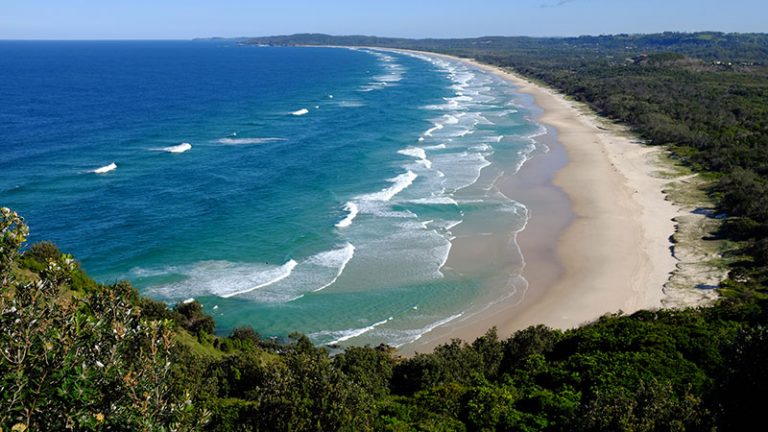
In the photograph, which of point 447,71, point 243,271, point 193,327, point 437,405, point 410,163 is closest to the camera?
point 437,405

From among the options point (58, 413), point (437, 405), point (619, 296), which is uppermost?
point (58, 413)

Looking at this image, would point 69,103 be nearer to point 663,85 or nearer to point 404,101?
point 404,101

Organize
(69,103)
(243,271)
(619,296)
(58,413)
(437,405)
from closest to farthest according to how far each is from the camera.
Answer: (58,413)
(437,405)
(619,296)
(243,271)
(69,103)

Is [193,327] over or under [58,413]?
under

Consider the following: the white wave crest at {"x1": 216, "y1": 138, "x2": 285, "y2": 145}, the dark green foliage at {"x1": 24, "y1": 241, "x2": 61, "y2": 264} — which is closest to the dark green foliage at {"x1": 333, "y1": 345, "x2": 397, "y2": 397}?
the dark green foliage at {"x1": 24, "y1": 241, "x2": 61, "y2": 264}

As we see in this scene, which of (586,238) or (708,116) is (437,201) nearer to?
(586,238)

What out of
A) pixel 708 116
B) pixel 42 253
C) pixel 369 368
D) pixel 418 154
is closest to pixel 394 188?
pixel 418 154

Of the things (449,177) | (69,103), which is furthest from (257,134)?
(69,103)
